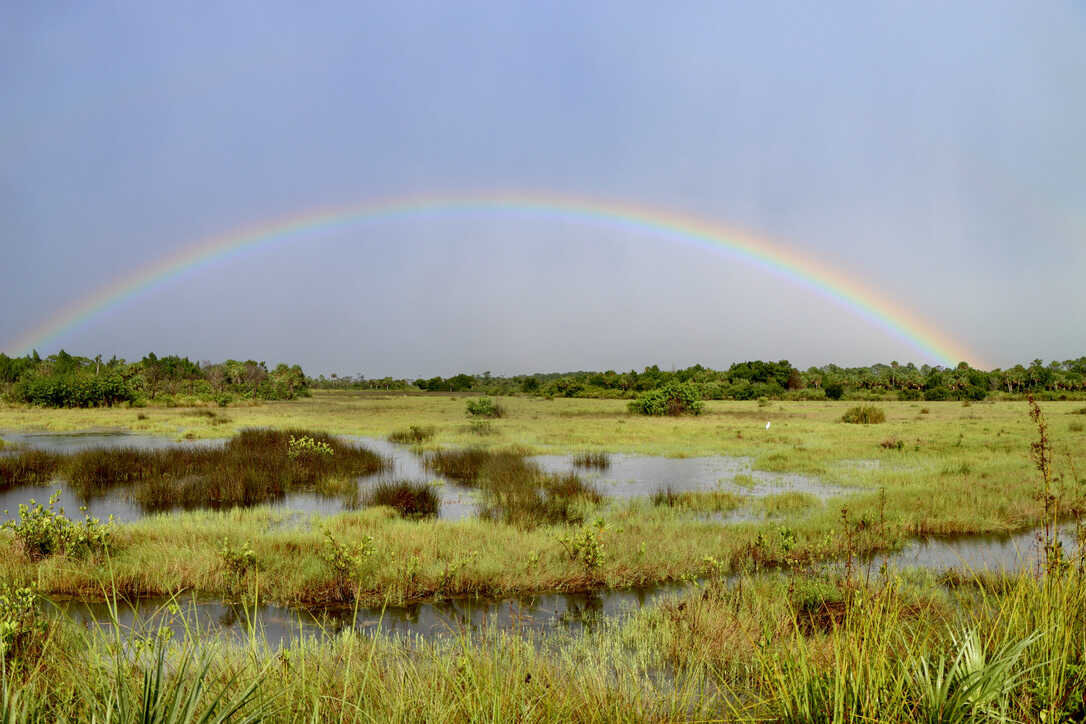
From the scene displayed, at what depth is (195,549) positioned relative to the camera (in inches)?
354

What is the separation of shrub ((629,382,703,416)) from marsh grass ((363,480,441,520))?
33.3 meters

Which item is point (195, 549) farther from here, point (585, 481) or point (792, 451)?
point (792, 451)

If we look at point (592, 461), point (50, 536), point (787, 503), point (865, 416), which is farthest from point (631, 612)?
point (865, 416)

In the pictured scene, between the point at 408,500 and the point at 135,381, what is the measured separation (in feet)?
202

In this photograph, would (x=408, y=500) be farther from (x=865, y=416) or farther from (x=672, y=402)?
(x=672, y=402)

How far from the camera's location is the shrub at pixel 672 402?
45531mm

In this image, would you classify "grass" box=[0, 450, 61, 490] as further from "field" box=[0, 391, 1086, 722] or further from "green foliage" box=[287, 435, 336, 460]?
"green foliage" box=[287, 435, 336, 460]

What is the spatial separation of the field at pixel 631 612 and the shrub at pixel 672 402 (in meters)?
25.0

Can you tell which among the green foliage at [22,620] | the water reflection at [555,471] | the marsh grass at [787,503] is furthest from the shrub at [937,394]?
the green foliage at [22,620]

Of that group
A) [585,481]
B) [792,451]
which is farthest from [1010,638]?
[792,451]

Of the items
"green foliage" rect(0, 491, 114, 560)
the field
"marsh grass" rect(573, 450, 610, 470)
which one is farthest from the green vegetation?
"green foliage" rect(0, 491, 114, 560)

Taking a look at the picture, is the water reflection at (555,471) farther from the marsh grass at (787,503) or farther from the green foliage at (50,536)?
the green foliage at (50,536)

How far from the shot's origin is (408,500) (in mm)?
13133

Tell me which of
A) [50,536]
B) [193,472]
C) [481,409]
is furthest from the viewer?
[481,409]
